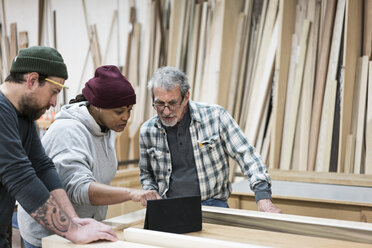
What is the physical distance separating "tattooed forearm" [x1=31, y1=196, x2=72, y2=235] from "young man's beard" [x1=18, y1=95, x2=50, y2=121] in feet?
1.07

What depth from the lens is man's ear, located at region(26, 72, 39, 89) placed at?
1.48 meters

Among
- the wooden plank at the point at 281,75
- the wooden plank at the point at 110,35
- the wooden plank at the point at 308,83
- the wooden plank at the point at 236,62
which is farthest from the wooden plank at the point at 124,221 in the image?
the wooden plank at the point at 110,35

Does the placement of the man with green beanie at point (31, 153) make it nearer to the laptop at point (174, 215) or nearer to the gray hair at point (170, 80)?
the laptop at point (174, 215)

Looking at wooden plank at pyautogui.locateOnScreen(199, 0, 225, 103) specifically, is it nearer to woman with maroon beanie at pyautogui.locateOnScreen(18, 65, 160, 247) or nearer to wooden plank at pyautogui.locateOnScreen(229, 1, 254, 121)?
wooden plank at pyautogui.locateOnScreen(229, 1, 254, 121)

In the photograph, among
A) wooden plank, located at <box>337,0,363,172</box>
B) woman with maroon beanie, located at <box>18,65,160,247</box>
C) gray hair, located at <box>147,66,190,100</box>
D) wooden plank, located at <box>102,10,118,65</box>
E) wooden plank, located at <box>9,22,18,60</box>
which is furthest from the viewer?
wooden plank, located at <box>9,22,18,60</box>

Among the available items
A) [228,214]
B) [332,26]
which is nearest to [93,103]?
[228,214]

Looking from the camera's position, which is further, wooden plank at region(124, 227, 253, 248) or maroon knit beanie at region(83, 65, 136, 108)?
maroon knit beanie at region(83, 65, 136, 108)

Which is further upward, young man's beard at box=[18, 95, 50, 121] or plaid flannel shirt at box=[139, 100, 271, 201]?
young man's beard at box=[18, 95, 50, 121]

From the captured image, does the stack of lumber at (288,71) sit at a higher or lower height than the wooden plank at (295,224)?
higher

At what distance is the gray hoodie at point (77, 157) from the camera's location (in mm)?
1720

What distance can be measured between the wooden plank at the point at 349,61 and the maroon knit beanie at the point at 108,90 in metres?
2.35

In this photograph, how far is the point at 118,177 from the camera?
12.0ft

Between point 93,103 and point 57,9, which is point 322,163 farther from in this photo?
point 57,9

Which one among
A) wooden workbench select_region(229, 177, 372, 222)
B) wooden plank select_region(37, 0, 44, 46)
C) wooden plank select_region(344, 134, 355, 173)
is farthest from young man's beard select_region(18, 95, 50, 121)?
wooden plank select_region(37, 0, 44, 46)
